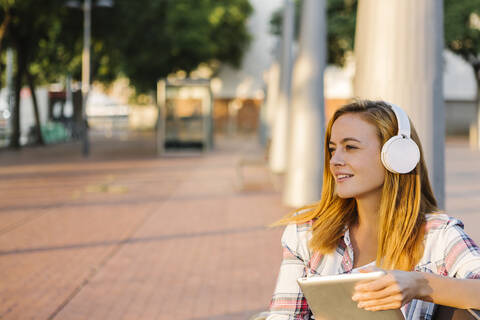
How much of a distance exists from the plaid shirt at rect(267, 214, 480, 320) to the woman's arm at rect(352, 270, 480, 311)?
109mm

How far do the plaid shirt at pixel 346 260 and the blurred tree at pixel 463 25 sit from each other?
3282 cm

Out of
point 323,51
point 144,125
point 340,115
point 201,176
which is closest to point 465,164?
point 201,176

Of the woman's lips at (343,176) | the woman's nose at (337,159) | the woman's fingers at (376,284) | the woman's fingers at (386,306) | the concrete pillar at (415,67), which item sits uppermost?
the concrete pillar at (415,67)

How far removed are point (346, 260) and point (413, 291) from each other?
401 mm

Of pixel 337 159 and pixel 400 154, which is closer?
pixel 400 154

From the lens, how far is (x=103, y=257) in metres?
7.56

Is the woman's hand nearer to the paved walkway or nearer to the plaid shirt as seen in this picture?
the plaid shirt

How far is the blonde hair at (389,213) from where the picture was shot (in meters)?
2.38

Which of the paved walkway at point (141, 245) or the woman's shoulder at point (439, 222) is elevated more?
the woman's shoulder at point (439, 222)

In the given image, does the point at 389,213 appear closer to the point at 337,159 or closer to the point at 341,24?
the point at 337,159

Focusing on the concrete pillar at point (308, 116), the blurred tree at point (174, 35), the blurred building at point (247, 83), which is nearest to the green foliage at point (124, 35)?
the blurred tree at point (174, 35)

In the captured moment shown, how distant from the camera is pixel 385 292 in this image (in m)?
1.98

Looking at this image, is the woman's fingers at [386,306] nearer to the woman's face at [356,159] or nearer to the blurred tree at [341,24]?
the woman's face at [356,159]

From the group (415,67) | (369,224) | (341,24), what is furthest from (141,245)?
(341,24)
